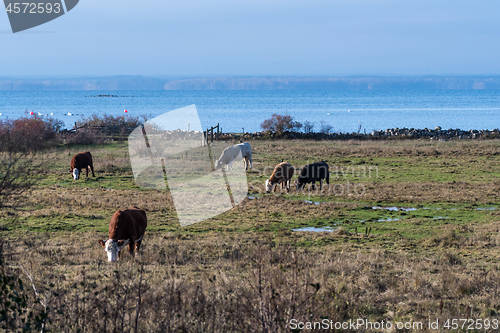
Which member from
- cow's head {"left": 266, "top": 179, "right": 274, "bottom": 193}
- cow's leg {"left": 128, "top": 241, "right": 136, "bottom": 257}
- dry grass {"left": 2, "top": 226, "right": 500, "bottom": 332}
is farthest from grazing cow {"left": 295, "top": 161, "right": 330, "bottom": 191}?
cow's leg {"left": 128, "top": 241, "right": 136, "bottom": 257}

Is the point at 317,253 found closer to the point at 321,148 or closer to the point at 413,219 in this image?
the point at 413,219

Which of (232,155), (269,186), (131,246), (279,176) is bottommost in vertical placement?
(269,186)

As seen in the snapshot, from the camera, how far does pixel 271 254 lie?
588cm

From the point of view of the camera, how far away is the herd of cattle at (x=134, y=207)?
9266 millimetres

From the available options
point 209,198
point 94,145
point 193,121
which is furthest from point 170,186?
point 94,145

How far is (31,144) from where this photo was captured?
645 cm

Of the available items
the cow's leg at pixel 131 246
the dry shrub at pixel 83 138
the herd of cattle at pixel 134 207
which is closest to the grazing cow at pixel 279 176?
the herd of cattle at pixel 134 207


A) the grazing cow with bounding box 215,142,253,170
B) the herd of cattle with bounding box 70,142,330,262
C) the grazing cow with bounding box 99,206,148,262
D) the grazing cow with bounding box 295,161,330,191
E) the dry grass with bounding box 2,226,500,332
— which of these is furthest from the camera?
the grazing cow with bounding box 215,142,253,170

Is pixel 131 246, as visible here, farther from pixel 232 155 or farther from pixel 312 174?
pixel 232 155

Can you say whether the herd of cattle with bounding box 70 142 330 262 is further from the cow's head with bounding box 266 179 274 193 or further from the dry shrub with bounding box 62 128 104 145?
the dry shrub with bounding box 62 128 104 145

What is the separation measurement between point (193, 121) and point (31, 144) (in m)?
6.24

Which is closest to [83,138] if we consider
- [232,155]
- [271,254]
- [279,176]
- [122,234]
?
[232,155]

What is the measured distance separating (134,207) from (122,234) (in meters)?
1.57

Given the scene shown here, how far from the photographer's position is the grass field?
562 cm
